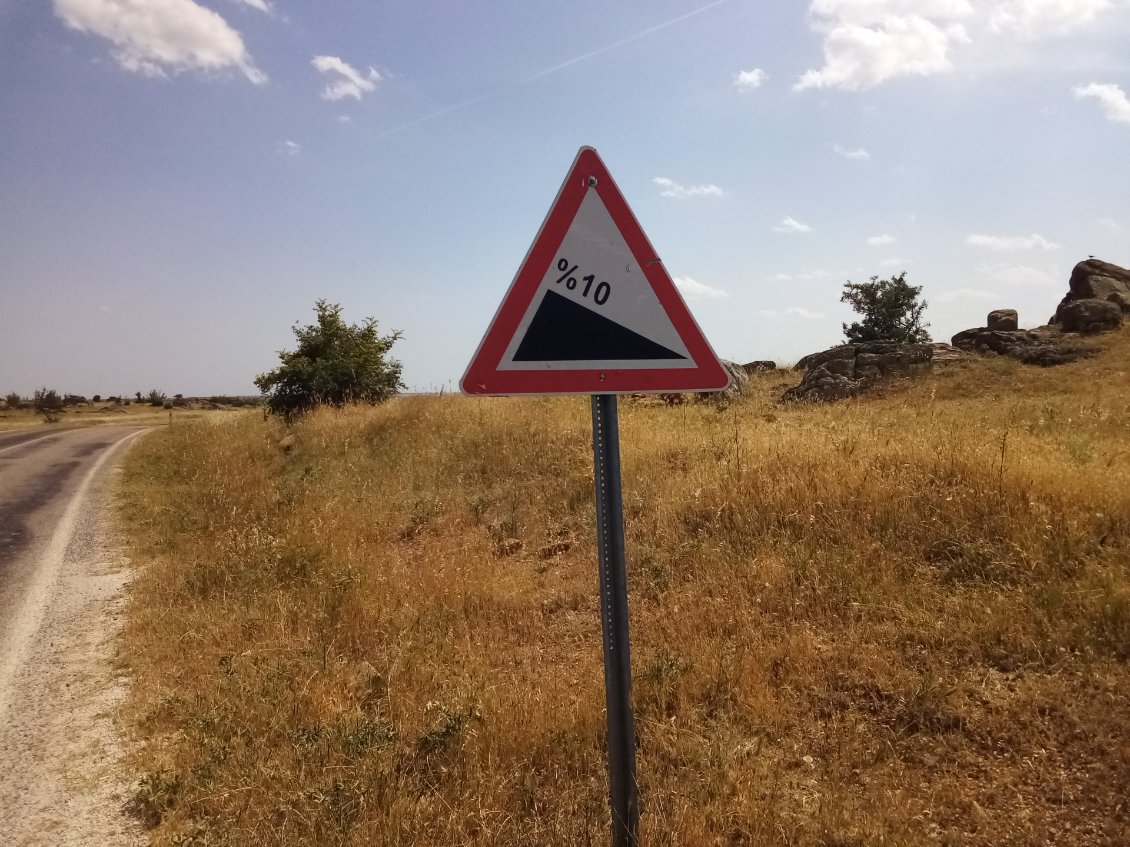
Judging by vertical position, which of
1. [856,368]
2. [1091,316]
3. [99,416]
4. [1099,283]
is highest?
[1099,283]

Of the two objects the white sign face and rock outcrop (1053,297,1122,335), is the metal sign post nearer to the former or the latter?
the white sign face

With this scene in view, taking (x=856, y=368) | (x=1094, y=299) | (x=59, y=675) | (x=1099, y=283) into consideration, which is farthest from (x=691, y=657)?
(x=1099, y=283)

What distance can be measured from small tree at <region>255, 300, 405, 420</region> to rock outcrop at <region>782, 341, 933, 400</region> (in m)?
12.6

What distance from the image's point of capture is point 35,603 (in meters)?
5.42

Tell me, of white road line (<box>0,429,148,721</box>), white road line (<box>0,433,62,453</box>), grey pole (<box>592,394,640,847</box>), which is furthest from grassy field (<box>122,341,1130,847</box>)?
white road line (<box>0,433,62,453</box>)

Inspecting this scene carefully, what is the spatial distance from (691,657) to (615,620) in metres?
1.98

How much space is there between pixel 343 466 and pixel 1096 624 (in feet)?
29.9

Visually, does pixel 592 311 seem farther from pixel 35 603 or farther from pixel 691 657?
pixel 35 603

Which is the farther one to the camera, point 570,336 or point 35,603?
point 35,603

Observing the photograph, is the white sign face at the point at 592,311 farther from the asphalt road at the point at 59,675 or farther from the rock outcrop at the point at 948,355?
the rock outcrop at the point at 948,355

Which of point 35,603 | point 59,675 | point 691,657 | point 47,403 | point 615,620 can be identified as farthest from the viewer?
point 47,403

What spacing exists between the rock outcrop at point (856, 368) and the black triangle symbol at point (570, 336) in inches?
620

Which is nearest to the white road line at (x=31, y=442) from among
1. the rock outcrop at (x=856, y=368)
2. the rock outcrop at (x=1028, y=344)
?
the rock outcrop at (x=856, y=368)

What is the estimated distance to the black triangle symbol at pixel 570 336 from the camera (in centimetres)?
196
